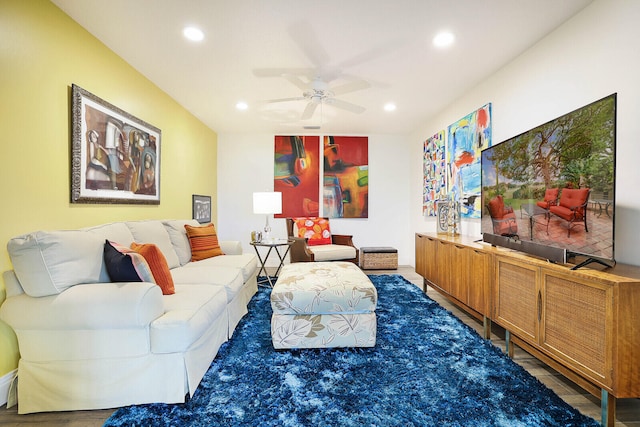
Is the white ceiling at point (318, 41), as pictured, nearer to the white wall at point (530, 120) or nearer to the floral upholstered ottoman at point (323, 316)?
the white wall at point (530, 120)

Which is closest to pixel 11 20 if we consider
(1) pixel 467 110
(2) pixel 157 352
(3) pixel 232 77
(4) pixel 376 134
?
(3) pixel 232 77

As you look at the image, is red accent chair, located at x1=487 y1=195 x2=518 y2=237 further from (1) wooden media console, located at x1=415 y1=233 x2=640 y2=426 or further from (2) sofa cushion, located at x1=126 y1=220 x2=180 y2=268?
(2) sofa cushion, located at x1=126 y1=220 x2=180 y2=268

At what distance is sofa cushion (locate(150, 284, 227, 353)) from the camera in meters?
1.60

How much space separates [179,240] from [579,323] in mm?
3259

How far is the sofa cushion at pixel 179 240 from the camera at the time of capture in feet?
10.1

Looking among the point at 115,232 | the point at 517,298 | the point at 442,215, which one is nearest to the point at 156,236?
the point at 115,232

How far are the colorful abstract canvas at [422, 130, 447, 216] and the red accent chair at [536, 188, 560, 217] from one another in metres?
2.00

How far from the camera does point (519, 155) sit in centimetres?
225

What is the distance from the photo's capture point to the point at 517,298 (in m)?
2.05

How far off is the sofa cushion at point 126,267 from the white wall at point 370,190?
3675mm

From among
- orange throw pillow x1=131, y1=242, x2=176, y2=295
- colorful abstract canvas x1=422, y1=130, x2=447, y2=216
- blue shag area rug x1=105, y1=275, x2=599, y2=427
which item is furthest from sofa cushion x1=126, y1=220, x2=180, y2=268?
colorful abstract canvas x1=422, y1=130, x2=447, y2=216

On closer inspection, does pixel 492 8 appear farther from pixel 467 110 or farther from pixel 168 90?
pixel 168 90

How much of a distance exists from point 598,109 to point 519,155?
666 millimetres

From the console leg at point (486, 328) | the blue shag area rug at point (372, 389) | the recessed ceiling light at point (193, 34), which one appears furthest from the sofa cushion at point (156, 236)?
the console leg at point (486, 328)
